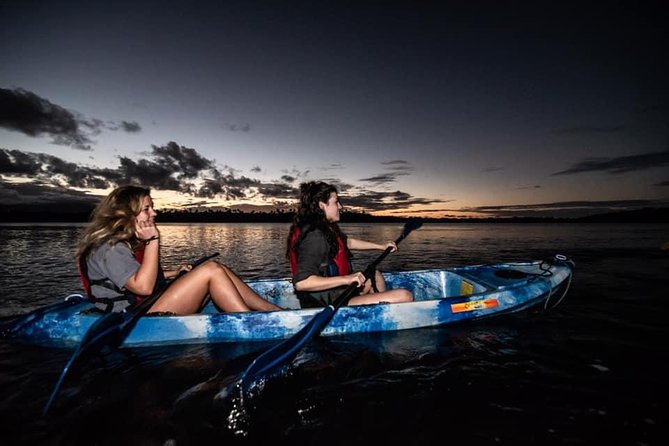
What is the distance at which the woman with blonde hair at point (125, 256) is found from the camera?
3824 millimetres

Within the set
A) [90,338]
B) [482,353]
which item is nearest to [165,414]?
[90,338]

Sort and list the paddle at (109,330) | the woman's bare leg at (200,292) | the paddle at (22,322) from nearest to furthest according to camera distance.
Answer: the paddle at (109,330), the woman's bare leg at (200,292), the paddle at (22,322)

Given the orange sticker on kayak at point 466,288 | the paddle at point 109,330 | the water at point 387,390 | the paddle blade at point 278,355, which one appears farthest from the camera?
the orange sticker on kayak at point 466,288

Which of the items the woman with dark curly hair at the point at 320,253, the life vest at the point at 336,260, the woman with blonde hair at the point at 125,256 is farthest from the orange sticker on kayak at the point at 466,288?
the woman with blonde hair at the point at 125,256

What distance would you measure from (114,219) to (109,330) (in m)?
1.25

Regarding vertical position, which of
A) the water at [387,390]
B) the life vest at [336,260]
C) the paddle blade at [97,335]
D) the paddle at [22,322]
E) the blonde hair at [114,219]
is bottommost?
the water at [387,390]

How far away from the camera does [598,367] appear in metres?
4.26

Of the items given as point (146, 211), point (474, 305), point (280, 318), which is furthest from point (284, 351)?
point (474, 305)

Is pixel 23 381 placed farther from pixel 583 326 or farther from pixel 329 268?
pixel 583 326

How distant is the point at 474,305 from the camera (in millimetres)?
5309

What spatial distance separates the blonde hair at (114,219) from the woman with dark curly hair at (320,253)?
1.97 metres

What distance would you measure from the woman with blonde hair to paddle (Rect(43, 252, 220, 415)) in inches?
9.4

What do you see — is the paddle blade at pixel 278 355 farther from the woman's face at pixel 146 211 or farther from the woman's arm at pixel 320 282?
the woman's face at pixel 146 211

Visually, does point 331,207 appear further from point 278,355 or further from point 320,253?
point 278,355
